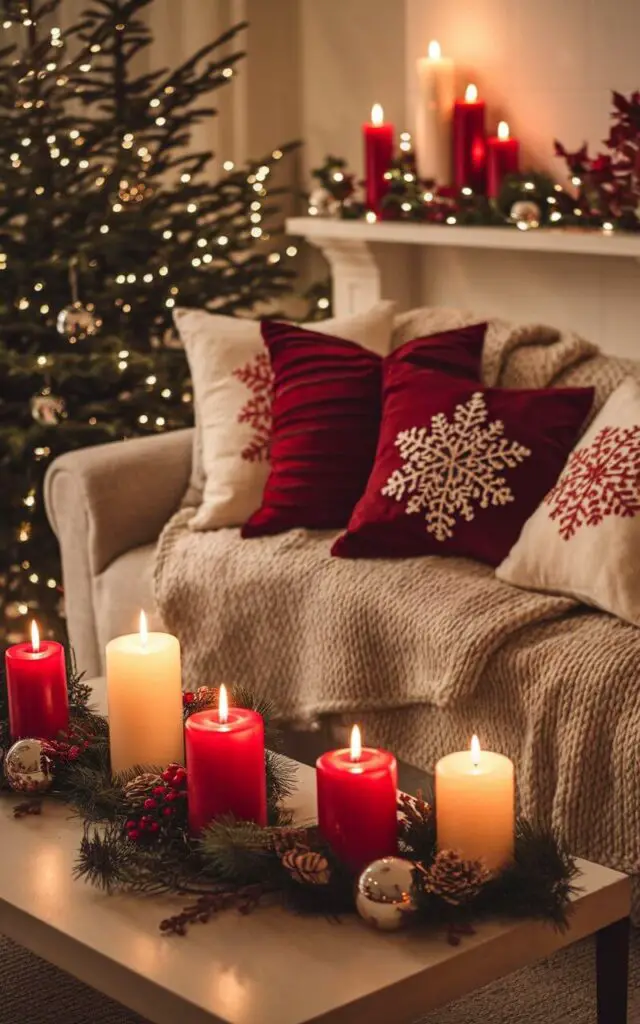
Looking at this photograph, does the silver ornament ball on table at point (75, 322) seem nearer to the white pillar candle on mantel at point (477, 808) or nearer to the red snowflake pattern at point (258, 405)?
the red snowflake pattern at point (258, 405)

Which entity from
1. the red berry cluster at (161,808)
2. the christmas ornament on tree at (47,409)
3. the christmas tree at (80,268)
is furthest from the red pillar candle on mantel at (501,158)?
the red berry cluster at (161,808)

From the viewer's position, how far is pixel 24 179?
350 centimetres

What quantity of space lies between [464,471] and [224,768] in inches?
47.5

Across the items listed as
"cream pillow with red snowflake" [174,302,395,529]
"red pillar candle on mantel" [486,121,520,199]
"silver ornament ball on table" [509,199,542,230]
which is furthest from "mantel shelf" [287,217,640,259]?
"cream pillow with red snowflake" [174,302,395,529]

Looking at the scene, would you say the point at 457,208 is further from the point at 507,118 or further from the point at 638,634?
the point at 638,634

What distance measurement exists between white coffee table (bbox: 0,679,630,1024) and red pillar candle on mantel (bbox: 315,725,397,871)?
8cm

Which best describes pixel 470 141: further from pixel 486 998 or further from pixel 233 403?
pixel 486 998

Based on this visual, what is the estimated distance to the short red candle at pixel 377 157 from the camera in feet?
13.0

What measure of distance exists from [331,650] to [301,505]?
15.8 inches

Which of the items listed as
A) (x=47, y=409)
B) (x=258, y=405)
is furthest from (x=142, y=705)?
(x=47, y=409)

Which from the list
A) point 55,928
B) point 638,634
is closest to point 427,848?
point 55,928

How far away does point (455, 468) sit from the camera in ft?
8.99

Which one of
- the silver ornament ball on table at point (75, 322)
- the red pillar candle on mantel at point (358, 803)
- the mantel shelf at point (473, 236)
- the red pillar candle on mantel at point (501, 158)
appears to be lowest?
the red pillar candle on mantel at point (358, 803)

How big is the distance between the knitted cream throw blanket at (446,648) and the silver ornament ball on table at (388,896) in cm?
80
